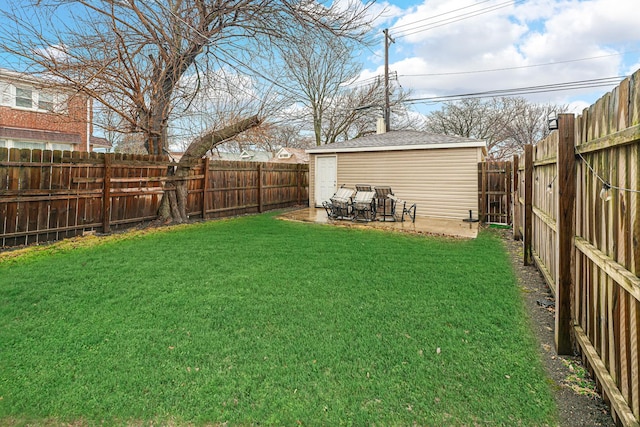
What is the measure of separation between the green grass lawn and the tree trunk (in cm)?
399

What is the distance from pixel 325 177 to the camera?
484 inches

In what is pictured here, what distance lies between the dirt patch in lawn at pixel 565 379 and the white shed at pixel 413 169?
643cm

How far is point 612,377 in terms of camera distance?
1804mm

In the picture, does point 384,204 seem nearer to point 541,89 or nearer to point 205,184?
point 205,184

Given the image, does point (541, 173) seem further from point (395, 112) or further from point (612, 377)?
point (395, 112)

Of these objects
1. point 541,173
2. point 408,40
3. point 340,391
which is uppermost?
point 408,40

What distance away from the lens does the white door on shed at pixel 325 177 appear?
1210cm

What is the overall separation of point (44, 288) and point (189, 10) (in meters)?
5.58

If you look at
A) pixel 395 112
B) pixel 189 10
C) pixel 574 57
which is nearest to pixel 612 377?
pixel 189 10

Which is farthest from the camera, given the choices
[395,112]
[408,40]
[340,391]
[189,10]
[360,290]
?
[395,112]

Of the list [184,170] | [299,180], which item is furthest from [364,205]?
[299,180]

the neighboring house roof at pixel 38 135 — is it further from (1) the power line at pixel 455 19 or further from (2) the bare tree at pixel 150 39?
(1) the power line at pixel 455 19

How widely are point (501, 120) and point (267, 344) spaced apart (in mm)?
31062

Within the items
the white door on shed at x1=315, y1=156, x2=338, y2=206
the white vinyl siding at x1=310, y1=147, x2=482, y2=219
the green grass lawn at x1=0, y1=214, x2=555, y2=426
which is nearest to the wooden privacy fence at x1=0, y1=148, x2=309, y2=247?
the green grass lawn at x1=0, y1=214, x2=555, y2=426
